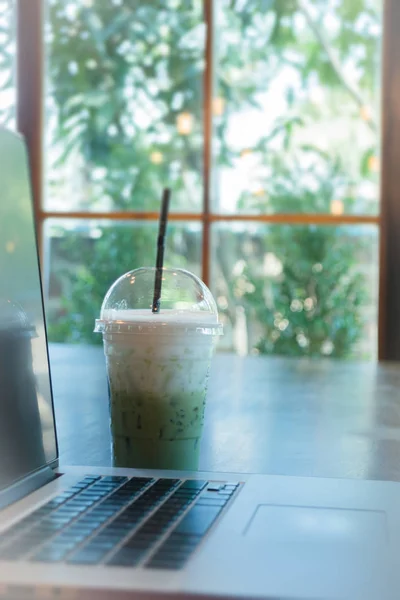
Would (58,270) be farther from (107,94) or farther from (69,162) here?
(107,94)

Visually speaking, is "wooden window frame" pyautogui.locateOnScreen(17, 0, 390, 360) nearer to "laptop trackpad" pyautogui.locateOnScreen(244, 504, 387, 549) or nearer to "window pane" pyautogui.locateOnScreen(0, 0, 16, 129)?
"window pane" pyautogui.locateOnScreen(0, 0, 16, 129)

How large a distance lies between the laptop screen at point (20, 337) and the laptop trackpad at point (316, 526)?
7.5 inches

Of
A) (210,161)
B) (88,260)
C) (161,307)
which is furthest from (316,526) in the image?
(88,260)

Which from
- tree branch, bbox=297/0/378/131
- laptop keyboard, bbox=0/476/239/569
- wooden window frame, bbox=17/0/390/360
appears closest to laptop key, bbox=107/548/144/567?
laptop keyboard, bbox=0/476/239/569

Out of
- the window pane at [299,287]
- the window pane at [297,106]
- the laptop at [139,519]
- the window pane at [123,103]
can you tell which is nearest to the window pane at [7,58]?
the window pane at [123,103]

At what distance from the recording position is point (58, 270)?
4.73 metres

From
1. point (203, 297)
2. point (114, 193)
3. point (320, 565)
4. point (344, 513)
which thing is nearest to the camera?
point (320, 565)

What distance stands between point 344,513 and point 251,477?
0.13m

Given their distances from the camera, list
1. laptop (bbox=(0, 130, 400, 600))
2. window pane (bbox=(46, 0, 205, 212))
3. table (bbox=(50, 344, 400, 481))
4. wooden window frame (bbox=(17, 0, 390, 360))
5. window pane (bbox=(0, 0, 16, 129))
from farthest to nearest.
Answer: window pane (bbox=(0, 0, 16, 129)) → window pane (bbox=(46, 0, 205, 212)) → wooden window frame (bbox=(17, 0, 390, 360)) → table (bbox=(50, 344, 400, 481)) → laptop (bbox=(0, 130, 400, 600))

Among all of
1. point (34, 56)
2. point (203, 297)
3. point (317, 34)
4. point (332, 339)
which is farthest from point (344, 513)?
point (34, 56)

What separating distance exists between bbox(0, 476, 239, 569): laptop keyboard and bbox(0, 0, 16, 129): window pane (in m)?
4.42

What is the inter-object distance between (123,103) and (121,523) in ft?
14.0

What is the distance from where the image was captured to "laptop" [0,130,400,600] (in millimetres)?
420

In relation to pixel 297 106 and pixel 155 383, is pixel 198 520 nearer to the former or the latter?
pixel 155 383
